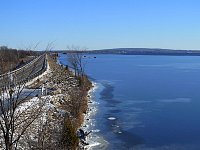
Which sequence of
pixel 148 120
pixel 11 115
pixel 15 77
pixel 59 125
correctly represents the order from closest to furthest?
pixel 11 115 → pixel 59 125 → pixel 15 77 → pixel 148 120

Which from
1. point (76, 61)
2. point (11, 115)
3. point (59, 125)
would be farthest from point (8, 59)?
point (76, 61)

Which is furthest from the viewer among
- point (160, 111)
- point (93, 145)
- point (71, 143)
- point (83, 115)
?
point (160, 111)

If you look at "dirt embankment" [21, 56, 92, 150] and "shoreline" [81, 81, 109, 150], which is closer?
"dirt embankment" [21, 56, 92, 150]

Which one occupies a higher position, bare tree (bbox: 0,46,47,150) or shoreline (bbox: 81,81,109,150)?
bare tree (bbox: 0,46,47,150)

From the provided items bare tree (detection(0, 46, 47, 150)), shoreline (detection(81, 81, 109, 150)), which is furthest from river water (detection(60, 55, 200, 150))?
bare tree (detection(0, 46, 47, 150))

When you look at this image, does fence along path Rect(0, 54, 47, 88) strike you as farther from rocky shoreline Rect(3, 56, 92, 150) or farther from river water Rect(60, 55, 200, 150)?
river water Rect(60, 55, 200, 150)

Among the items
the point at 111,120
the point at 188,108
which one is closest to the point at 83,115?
the point at 111,120

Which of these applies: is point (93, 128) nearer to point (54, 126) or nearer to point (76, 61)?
point (54, 126)

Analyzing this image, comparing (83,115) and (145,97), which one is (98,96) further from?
(83,115)

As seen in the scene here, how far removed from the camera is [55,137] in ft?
55.9

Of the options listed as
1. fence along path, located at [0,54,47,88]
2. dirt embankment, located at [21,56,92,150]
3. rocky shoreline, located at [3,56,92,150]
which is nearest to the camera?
fence along path, located at [0,54,47,88]

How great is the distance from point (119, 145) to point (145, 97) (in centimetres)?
1720

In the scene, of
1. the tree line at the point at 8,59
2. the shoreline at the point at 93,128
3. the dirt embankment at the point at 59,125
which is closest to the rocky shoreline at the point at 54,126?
the dirt embankment at the point at 59,125

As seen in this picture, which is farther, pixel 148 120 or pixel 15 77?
pixel 148 120
